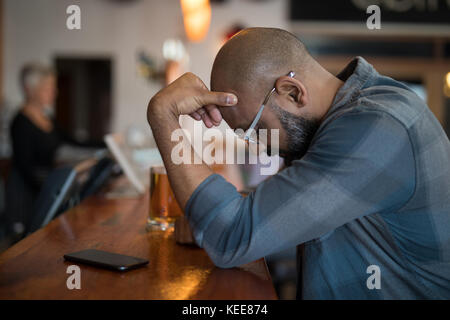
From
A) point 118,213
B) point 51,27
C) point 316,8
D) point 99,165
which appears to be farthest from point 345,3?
point 118,213

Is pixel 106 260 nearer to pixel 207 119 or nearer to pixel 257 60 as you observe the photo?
pixel 207 119

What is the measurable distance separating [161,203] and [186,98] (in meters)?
0.30

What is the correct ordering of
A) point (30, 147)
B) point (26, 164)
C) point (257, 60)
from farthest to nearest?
point (30, 147), point (26, 164), point (257, 60)

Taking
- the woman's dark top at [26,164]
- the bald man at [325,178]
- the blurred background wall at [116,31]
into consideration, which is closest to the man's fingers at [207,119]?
the bald man at [325,178]

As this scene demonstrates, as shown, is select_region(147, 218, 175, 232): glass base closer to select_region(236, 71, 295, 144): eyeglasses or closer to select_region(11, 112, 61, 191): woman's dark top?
select_region(236, 71, 295, 144): eyeglasses

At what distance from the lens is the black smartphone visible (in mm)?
786

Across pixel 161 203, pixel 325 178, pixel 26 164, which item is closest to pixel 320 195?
pixel 325 178

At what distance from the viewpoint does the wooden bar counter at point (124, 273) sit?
69 cm

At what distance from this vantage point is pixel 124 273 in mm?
773

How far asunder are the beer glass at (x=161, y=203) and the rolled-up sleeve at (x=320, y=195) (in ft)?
1.04

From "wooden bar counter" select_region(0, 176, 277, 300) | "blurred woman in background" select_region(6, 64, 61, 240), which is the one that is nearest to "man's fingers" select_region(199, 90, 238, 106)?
"wooden bar counter" select_region(0, 176, 277, 300)

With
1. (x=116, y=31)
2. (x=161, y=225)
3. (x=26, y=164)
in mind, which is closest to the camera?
(x=161, y=225)
